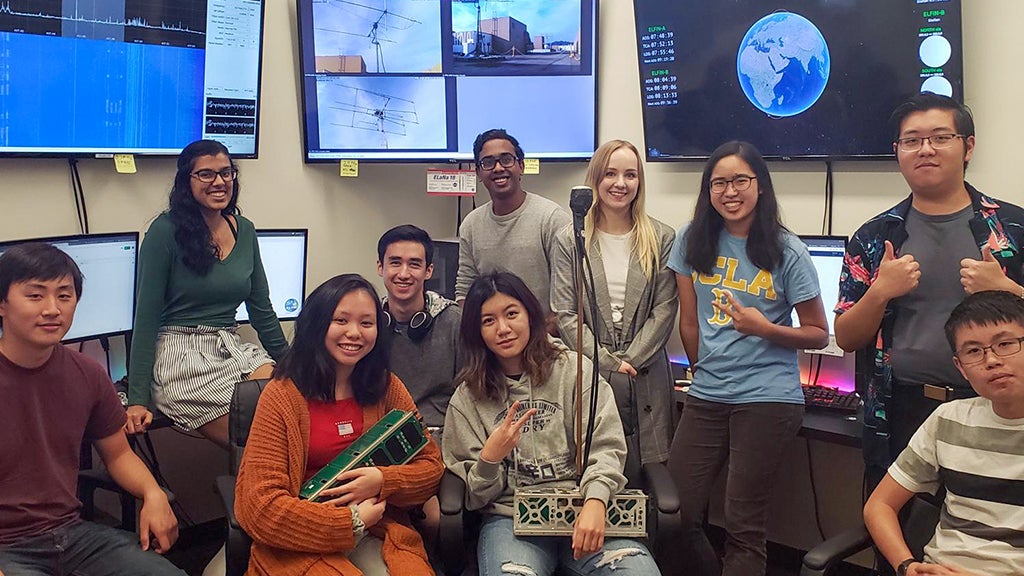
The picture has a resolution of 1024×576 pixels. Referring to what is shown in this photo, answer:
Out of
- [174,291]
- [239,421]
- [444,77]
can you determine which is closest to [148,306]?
[174,291]

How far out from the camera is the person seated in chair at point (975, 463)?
1705 millimetres

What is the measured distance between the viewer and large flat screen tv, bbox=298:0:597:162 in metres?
3.50

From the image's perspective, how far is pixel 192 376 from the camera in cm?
259

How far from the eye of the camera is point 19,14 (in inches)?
103

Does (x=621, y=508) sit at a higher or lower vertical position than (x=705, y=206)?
lower

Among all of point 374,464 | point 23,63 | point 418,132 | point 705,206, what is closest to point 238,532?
point 374,464

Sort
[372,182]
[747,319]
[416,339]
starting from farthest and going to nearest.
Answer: [372,182] < [416,339] < [747,319]

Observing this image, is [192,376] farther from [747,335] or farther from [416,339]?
[747,335]

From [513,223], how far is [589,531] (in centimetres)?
134

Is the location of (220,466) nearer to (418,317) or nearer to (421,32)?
(418,317)

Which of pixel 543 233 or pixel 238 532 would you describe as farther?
pixel 543 233

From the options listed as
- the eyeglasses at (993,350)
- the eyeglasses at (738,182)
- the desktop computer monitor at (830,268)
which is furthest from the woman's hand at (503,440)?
the desktop computer monitor at (830,268)

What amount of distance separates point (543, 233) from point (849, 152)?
3.42ft

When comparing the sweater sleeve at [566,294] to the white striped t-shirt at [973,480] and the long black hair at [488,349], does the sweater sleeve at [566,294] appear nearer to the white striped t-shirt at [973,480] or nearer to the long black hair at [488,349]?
the long black hair at [488,349]
